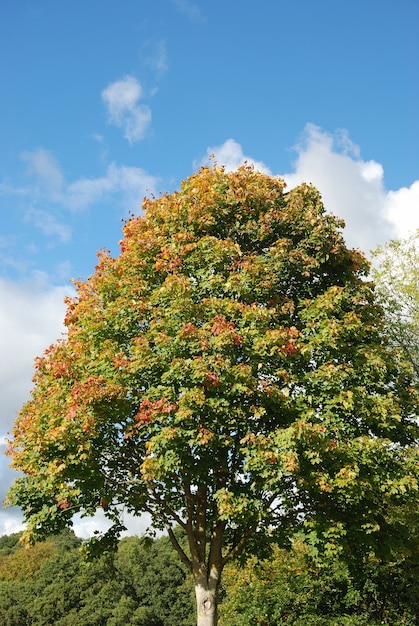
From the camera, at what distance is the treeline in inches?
677

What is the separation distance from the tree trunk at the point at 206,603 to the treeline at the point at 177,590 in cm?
148

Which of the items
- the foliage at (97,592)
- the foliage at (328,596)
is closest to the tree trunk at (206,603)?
the foliage at (328,596)

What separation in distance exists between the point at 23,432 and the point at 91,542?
12.5 ft

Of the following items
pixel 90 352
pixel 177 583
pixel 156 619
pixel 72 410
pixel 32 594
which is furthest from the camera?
pixel 177 583

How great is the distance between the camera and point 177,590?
223 feet

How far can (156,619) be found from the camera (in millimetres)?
65000

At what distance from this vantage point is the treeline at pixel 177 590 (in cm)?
1720

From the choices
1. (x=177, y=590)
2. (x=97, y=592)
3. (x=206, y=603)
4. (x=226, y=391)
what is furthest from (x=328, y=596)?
(x=177, y=590)

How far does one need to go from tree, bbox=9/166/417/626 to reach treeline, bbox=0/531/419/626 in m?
2.30

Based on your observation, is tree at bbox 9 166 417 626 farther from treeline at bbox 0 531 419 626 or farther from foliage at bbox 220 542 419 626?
foliage at bbox 220 542 419 626

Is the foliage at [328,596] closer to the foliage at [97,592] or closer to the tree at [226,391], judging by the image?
the tree at [226,391]

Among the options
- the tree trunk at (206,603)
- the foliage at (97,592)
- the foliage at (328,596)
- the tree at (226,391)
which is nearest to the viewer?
the tree at (226,391)

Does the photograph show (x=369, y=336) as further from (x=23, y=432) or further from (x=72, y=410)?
(x=23, y=432)

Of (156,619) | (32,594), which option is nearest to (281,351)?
(32,594)
